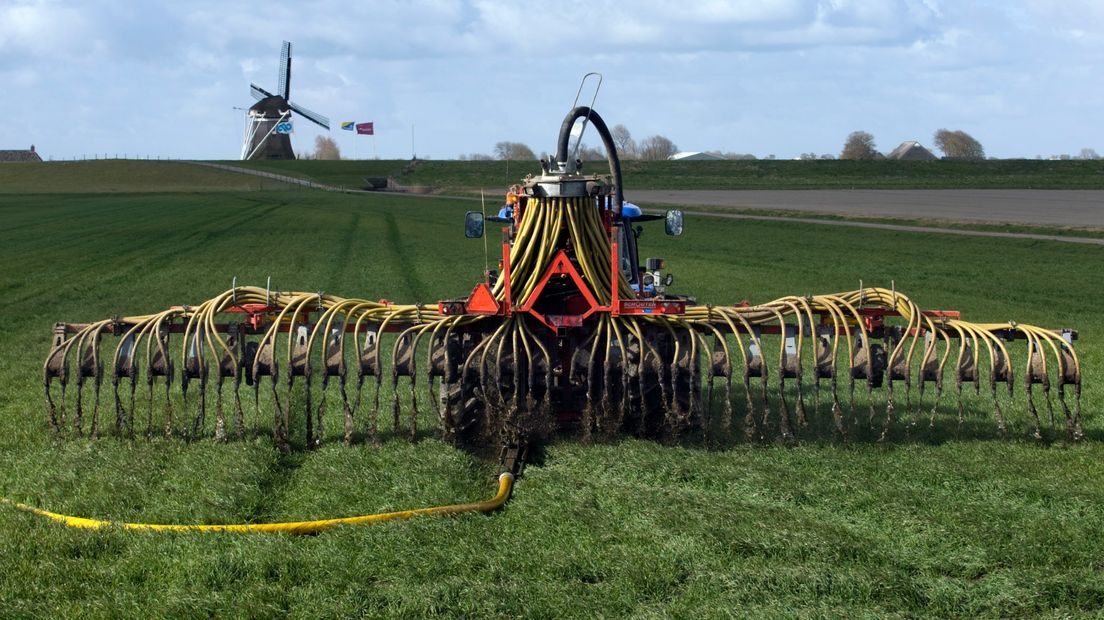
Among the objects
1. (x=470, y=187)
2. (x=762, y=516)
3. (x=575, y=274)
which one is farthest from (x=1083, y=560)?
(x=470, y=187)

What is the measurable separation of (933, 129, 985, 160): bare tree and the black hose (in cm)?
13679

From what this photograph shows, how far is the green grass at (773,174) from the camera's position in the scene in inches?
3312

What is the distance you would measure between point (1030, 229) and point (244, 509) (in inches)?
1491

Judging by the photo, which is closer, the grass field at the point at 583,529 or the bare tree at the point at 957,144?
the grass field at the point at 583,529

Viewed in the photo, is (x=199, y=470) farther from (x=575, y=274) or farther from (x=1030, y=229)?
(x=1030, y=229)

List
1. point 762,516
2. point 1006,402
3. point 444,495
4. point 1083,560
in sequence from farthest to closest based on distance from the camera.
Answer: point 1006,402 < point 444,495 < point 762,516 < point 1083,560

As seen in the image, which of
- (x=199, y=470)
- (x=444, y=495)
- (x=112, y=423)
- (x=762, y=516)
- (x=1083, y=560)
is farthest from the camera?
(x=112, y=423)

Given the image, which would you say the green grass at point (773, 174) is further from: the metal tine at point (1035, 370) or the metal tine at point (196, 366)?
the metal tine at point (196, 366)

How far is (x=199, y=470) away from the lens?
353 inches

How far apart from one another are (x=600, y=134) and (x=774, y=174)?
88.1 m

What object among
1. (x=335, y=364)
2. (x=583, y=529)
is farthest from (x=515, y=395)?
(x=583, y=529)

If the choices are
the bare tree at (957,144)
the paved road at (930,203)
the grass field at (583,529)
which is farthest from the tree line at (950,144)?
the grass field at (583,529)

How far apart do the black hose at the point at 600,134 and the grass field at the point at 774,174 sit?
70.2 meters

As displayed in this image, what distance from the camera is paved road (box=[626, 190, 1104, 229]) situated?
157 feet
